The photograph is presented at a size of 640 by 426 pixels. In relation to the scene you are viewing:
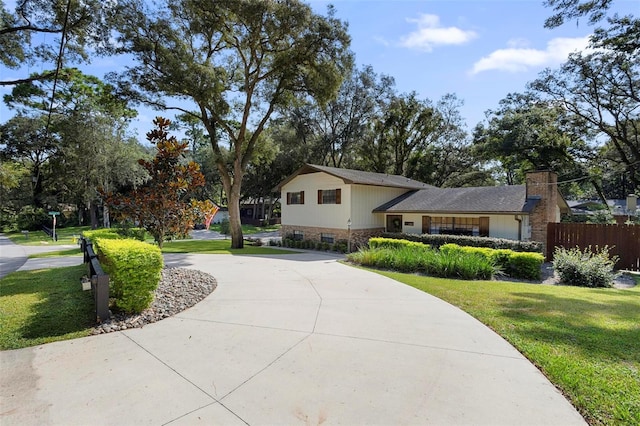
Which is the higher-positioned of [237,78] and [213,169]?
[237,78]

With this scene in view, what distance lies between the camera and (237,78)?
1919 cm

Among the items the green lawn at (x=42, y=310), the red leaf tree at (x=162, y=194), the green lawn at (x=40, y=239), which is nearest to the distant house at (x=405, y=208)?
the red leaf tree at (x=162, y=194)

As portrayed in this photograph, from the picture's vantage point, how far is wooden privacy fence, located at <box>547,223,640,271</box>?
11352mm

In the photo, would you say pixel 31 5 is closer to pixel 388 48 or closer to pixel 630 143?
pixel 388 48

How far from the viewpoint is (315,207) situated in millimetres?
18938

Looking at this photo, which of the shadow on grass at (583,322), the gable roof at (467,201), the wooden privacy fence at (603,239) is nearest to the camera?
the shadow on grass at (583,322)

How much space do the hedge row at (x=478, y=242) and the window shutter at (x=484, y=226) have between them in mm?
1282

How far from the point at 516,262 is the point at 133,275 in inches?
428

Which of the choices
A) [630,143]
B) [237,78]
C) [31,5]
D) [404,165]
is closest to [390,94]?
[404,165]

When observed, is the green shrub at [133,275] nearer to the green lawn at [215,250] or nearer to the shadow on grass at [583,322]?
the shadow on grass at [583,322]

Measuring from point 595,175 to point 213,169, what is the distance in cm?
3646

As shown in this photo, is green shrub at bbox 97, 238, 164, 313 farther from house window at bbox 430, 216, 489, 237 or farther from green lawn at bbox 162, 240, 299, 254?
house window at bbox 430, 216, 489, 237

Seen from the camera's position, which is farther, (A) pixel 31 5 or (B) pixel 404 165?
(B) pixel 404 165

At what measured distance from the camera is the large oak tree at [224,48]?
1386 cm
